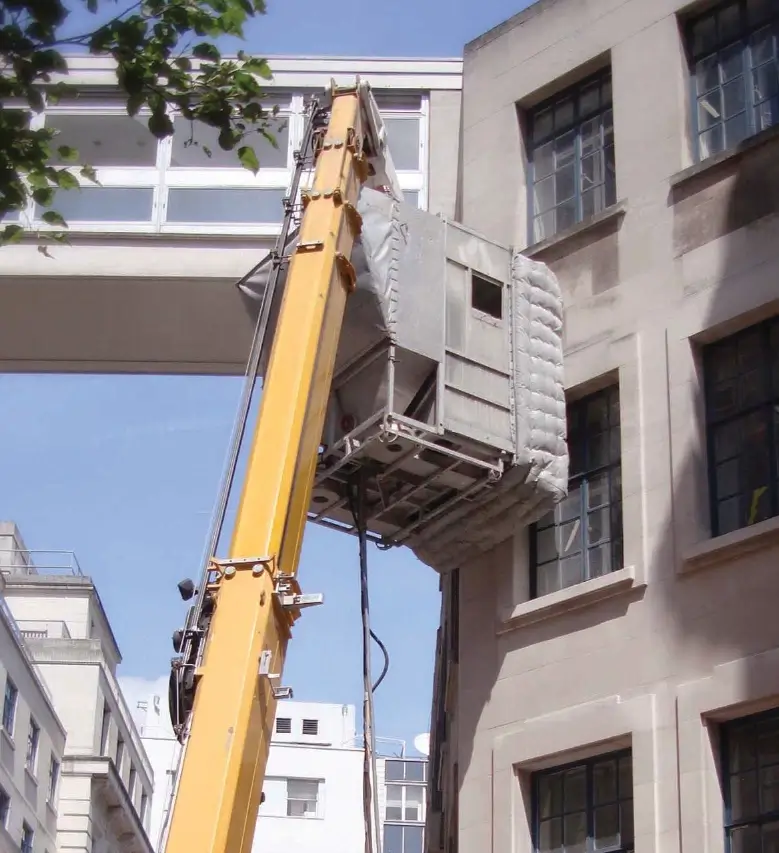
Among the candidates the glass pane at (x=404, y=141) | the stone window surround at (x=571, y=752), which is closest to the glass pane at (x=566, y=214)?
the glass pane at (x=404, y=141)

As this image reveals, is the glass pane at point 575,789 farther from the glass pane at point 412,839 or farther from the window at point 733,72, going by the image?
the glass pane at point 412,839

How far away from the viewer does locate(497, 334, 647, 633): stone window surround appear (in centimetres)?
1839

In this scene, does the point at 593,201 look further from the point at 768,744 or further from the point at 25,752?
the point at 25,752

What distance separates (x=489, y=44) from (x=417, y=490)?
7.50 metres

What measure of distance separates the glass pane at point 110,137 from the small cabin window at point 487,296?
9.61 meters

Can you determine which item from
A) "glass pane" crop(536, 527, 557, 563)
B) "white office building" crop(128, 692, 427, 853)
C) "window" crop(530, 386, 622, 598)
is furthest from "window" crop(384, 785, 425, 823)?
"window" crop(530, 386, 622, 598)

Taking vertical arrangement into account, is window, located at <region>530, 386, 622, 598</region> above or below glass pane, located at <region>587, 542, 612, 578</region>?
above

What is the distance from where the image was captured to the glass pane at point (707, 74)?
67.8 ft

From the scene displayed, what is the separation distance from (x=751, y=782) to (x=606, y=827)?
1.86m

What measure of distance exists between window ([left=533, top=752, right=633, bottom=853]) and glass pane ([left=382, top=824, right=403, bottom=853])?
248 feet

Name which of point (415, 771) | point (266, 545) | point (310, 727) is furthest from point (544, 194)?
point (310, 727)

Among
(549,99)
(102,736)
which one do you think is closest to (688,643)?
(549,99)

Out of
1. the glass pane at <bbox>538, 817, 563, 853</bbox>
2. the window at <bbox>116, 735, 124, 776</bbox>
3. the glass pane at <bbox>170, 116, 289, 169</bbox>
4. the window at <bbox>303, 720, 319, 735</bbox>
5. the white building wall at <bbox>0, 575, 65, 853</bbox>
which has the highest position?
the window at <bbox>303, 720, 319, 735</bbox>

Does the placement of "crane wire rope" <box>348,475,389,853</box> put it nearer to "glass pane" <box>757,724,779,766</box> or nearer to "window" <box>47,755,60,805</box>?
"glass pane" <box>757,724,779,766</box>
